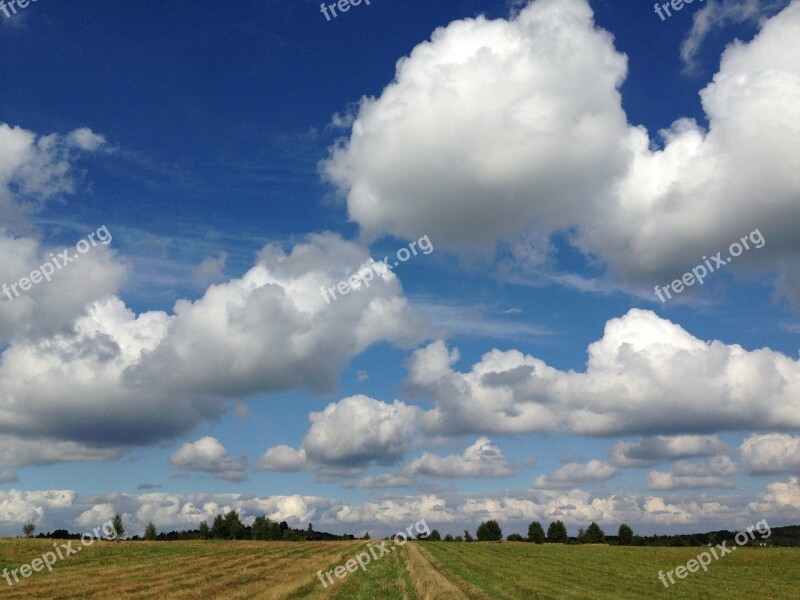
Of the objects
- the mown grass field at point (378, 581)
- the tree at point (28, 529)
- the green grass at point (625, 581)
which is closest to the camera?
the mown grass field at point (378, 581)

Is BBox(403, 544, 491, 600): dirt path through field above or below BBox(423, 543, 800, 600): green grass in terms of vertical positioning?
above

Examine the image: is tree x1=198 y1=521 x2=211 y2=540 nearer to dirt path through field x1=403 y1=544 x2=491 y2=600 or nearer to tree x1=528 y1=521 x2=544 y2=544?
tree x1=528 y1=521 x2=544 y2=544

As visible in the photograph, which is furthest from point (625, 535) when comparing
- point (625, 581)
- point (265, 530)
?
point (625, 581)

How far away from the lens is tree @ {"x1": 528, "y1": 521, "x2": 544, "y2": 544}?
184 meters

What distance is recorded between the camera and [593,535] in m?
182

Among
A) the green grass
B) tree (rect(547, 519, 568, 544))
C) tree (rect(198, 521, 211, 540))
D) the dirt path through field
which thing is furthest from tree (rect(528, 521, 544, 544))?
the dirt path through field

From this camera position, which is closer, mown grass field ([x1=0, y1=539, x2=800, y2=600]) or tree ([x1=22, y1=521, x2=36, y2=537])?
mown grass field ([x1=0, y1=539, x2=800, y2=600])

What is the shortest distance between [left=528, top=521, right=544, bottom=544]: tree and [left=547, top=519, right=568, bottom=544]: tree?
359cm

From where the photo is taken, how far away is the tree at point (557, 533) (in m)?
185

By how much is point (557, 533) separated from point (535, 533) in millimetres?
6701

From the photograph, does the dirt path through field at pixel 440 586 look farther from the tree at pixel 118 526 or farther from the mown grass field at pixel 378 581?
the tree at pixel 118 526

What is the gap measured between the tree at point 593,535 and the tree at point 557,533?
453 centimetres

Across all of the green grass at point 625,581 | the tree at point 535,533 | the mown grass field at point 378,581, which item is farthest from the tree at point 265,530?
the green grass at point 625,581

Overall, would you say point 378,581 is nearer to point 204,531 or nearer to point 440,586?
point 440,586
